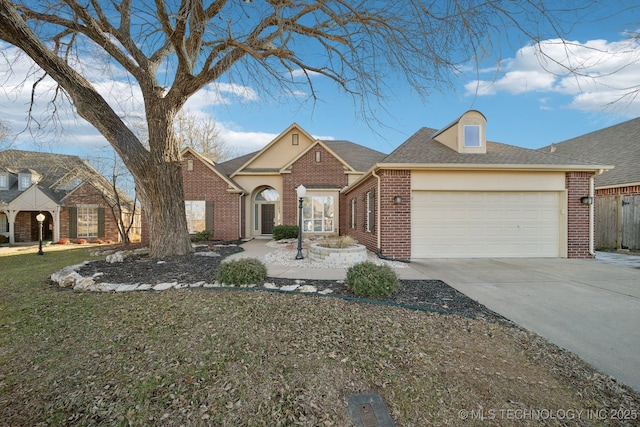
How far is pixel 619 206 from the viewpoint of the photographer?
35.3 ft

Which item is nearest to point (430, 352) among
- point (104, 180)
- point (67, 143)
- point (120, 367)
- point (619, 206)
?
point (120, 367)

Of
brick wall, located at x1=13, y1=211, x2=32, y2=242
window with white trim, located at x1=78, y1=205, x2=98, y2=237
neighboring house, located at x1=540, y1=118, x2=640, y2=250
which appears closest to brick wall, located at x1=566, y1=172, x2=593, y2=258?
neighboring house, located at x1=540, y1=118, x2=640, y2=250

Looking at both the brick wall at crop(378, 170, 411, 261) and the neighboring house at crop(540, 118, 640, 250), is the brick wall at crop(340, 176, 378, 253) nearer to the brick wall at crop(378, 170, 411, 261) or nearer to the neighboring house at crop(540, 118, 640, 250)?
the brick wall at crop(378, 170, 411, 261)

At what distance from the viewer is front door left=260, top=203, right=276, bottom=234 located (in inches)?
670

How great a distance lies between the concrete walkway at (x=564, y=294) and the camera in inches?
121

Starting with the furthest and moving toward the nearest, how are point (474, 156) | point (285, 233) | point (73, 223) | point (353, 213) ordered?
point (73, 223), point (285, 233), point (353, 213), point (474, 156)

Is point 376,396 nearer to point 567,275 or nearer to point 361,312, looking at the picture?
point 361,312

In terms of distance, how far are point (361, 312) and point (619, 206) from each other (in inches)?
509

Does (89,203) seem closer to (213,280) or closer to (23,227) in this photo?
(23,227)

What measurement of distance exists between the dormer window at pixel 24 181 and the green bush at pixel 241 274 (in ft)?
71.1

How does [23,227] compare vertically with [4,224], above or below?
below

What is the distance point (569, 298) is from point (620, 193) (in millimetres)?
9849

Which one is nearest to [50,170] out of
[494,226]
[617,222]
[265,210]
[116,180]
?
[116,180]

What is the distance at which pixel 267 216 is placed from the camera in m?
17.1
